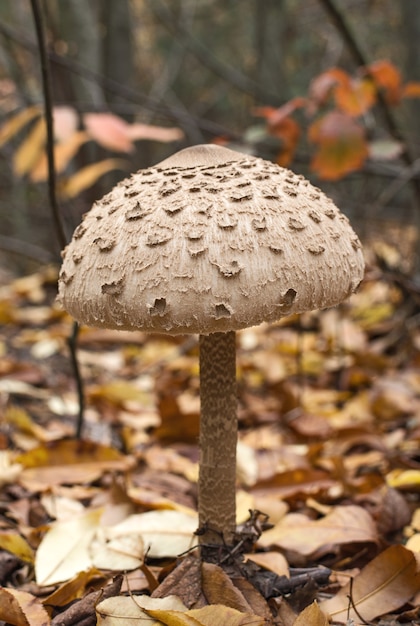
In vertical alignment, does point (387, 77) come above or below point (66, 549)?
above

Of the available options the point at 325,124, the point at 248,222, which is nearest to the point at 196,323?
the point at 248,222

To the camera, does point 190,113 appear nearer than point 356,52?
No

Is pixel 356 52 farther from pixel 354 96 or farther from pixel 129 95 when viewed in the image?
pixel 129 95

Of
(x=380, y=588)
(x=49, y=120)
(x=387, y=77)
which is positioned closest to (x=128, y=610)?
(x=380, y=588)

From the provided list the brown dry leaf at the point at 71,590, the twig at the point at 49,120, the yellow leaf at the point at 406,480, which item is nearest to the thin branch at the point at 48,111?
the twig at the point at 49,120

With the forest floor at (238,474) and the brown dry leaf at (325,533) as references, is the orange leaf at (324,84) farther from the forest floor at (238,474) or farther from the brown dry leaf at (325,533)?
the brown dry leaf at (325,533)

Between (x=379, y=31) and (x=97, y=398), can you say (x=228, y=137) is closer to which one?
(x=97, y=398)
